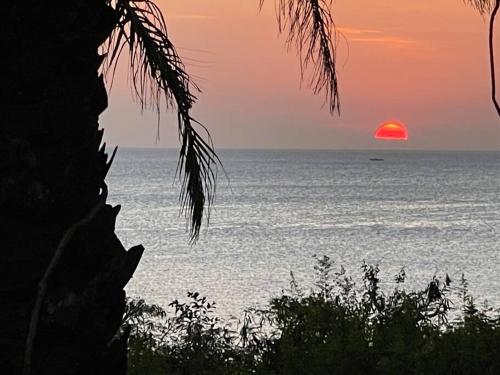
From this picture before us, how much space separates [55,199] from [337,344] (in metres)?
4.06

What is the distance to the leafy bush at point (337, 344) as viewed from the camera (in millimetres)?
7285

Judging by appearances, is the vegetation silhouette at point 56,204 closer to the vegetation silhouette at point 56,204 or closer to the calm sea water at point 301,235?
the vegetation silhouette at point 56,204

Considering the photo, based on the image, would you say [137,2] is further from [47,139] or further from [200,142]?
[47,139]

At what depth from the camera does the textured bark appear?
12.2 ft

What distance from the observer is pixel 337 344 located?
7402mm

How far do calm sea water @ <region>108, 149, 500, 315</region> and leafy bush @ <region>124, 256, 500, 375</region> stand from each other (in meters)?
1.37

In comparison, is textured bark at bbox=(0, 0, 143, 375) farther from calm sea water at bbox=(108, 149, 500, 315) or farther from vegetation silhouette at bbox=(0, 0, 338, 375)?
calm sea water at bbox=(108, 149, 500, 315)

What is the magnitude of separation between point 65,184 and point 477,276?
32.3m

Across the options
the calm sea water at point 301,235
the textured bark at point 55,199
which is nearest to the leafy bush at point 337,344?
the calm sea water at point 301,235

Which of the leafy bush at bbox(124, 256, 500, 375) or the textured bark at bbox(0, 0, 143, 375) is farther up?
the textured bark at bbox(0, 0, 143, 375)

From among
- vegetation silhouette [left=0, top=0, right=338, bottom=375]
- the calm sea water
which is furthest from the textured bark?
the calm sea water

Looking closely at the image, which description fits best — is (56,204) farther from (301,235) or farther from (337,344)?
(301,235)

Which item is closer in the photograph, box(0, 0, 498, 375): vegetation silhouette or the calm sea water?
box(0, 0, 498, 375): vegetation silhouette

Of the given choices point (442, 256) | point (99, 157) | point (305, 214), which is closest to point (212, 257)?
point (442, 256)
